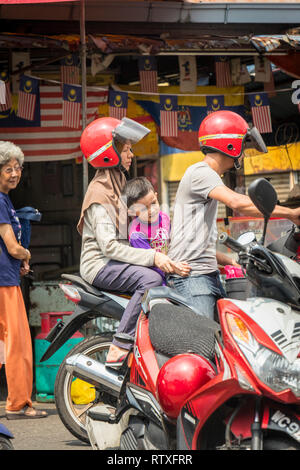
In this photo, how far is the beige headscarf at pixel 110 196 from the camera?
4.79 m

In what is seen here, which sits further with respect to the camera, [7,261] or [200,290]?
[7,261]

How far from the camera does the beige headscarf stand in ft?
15.7

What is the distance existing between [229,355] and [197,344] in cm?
51

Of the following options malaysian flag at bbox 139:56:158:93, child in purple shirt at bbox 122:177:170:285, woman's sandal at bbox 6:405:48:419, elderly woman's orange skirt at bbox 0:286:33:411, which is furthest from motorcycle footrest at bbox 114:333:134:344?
malaysian flag at bbox 139:56:158:93

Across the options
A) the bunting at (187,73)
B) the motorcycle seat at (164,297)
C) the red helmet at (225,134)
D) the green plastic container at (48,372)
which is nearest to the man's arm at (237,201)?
the red helmet at (225,134)

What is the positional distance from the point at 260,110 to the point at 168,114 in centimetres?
111

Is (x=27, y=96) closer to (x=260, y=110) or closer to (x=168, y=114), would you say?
(x=168, y=114)

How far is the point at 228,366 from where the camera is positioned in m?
2.84

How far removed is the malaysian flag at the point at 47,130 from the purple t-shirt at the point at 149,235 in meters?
3.87

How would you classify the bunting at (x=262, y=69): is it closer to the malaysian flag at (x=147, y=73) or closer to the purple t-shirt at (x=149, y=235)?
the malaysian flag at (x=147, y=73)

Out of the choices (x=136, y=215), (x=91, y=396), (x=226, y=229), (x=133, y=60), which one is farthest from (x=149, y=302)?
(x=133, y=60)

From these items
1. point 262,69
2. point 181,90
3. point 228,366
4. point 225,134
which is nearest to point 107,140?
point 225,134

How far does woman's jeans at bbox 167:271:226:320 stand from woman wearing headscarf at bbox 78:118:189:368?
0.35 meters

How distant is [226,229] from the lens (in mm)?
8297
